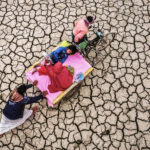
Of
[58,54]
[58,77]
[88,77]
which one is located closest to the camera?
[58,77]

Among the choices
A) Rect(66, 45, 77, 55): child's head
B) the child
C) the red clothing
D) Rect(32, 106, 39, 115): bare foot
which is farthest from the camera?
Rect(32, 106, 39, 115): bare foot

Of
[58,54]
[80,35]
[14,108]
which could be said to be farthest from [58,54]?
[14,108]

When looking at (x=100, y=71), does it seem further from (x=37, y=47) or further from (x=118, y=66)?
(x=37, y=47)

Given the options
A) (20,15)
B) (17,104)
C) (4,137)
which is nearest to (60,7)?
(20,15)

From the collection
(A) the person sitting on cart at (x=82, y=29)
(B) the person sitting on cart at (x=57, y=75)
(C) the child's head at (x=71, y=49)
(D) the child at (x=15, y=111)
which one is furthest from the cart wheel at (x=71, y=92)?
(A) the person sitting on cart at (x=82, y=29)

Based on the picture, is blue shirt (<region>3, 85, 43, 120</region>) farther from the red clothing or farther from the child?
the red clothing

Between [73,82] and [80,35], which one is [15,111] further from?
[80,35]

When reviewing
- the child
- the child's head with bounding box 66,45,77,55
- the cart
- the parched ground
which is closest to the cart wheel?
the cart
